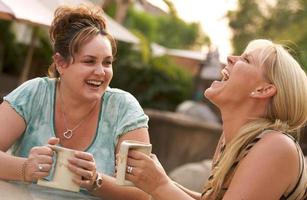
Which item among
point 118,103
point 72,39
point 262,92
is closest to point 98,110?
point 118,103

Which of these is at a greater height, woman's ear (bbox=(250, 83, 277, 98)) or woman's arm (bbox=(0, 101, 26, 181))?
woman's ear (bbox=(250, 83, 277, 98))

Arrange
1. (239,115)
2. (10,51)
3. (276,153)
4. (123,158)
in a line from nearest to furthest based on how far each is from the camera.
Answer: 1. (123,158)
2. (276,153)
3. (239,115)
4. (10,51)

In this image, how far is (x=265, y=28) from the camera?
91.7 ft

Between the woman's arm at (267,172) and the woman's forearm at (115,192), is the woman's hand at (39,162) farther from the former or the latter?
the woman's arm at (267,172)

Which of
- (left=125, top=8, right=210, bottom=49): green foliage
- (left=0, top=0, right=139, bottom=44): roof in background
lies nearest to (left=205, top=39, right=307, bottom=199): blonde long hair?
(left=0, top=0, right=139, bottom=44): roof in background

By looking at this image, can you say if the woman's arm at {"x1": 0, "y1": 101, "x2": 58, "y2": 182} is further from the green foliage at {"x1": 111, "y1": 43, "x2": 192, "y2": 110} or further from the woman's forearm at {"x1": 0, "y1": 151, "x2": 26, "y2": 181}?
the green foliage at {"x1": 111, "y1": 43, "x2": 192, "y2": 110}

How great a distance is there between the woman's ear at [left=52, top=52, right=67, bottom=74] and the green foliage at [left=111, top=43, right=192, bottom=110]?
38.1ft

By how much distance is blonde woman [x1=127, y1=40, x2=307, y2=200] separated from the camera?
2396 millimetres

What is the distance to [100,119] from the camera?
3080mm

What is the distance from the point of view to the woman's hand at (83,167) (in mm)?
2416

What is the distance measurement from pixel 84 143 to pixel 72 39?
42 cm

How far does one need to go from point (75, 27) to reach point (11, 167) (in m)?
0.66

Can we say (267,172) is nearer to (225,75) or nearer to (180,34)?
(225,75)

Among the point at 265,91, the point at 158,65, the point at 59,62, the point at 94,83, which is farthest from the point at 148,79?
the point at 265,91
